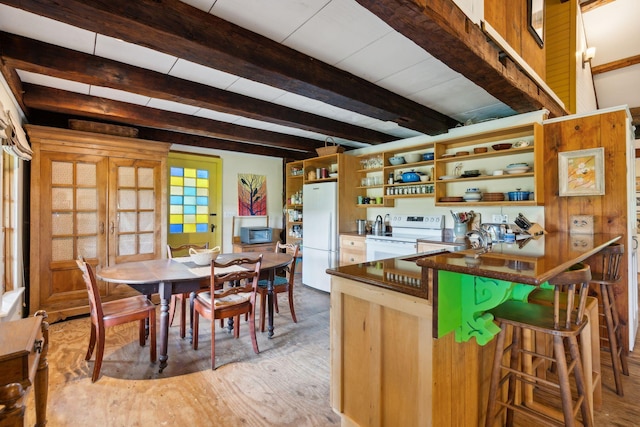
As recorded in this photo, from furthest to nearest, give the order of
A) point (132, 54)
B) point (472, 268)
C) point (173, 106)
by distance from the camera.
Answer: point (173, 106), point (132, 54), point (472, 268)

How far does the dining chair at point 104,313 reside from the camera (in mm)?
2163

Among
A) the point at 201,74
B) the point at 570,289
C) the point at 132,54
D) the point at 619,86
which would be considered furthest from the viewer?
the point at 619,86

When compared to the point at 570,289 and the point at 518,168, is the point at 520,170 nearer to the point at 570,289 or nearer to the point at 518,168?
the point at 518,168

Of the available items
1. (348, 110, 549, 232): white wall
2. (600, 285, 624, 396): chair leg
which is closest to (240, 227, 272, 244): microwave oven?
(348, 110, 549, 232): white wall

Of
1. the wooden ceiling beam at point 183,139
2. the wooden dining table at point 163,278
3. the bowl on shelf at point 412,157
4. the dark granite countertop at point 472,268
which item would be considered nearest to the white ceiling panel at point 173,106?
the wooden ceiling beam at point 183,139

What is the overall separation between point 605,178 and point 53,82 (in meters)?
4.92

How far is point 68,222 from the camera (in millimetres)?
3363

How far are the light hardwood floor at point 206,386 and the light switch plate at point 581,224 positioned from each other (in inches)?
42.6

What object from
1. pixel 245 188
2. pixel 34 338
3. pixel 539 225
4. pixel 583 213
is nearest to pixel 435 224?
pixel 539 225

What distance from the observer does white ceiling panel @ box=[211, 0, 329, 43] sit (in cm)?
169

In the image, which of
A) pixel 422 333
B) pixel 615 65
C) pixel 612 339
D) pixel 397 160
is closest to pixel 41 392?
pixel 422 333

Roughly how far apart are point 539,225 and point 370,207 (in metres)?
2.20

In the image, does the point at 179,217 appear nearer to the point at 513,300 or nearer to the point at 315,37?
the point at 315,37

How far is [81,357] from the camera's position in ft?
8.24
